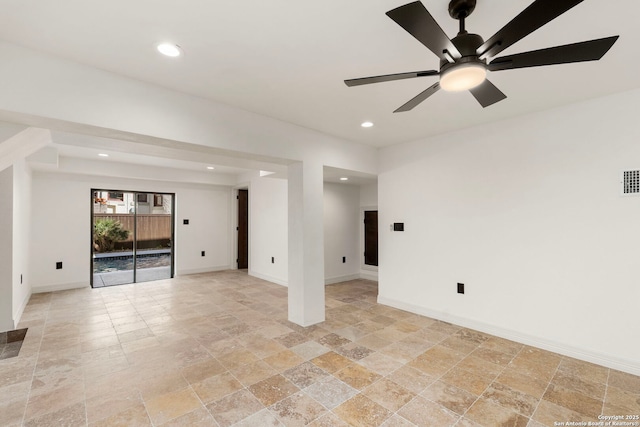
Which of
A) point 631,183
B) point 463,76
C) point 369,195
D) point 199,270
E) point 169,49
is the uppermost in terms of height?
point 169,49

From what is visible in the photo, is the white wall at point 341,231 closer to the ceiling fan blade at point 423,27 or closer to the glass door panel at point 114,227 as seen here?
the ceiling fan blade at point 423,27

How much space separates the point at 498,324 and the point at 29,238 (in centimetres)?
763

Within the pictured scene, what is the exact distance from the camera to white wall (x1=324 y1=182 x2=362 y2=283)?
6.20 meters

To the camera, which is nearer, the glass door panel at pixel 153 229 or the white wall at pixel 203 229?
the white wall at pixel 203 229

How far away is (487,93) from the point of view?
1.92 meters

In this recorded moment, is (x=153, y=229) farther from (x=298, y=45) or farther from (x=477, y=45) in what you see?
(x=477, y=45)

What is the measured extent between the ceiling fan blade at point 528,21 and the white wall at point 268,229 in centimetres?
491

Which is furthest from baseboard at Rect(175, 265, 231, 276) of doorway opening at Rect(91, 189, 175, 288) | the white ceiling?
the white ceiling

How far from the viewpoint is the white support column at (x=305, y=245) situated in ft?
12.2

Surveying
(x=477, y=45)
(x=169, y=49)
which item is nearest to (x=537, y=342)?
(x=477, y=45)

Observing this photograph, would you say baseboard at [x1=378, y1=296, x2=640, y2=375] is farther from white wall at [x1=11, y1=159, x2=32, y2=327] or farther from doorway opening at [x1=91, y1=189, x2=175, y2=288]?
doorway opening at [x1=91, y1=189, x2=175, y2=288]

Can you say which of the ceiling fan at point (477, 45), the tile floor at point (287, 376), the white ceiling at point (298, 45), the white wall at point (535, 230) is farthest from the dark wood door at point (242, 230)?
the ceiling fan at point (477, 45)

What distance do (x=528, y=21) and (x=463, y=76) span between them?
12.9 inches

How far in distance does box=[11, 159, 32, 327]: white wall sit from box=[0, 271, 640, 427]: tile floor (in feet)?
1.55
